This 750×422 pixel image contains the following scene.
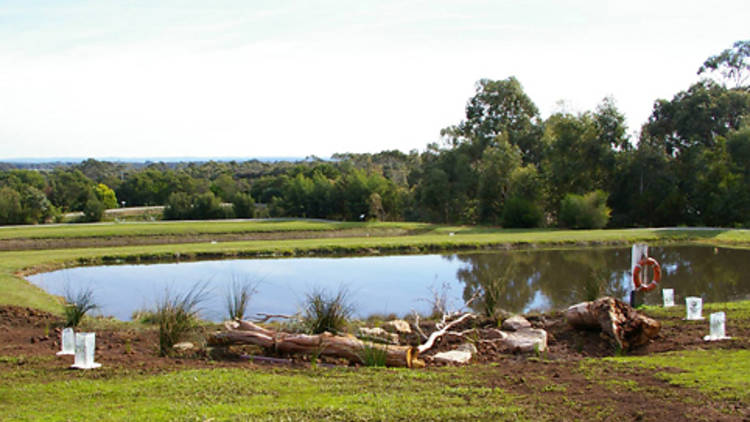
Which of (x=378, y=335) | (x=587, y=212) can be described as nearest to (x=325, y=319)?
(x=378, y=335)

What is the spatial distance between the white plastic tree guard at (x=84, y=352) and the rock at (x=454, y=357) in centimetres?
398

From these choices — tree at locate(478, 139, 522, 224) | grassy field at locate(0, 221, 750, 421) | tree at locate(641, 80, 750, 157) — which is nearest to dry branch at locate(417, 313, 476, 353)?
grassy field at locate(0, 221, 750, 421)

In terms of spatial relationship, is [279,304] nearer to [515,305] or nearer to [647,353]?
[515,305]

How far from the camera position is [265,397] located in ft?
18.8

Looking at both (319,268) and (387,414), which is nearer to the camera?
(387,414)

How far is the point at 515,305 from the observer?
1280 centimetres

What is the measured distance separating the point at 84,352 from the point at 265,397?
2.50 m

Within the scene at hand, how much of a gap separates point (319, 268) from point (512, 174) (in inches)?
839

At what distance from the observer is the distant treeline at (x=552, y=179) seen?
104 feet

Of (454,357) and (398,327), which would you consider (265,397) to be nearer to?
(454,357)

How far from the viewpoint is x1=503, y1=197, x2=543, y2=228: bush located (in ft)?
109

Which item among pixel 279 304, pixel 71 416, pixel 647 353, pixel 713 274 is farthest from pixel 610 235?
pixel 71 416

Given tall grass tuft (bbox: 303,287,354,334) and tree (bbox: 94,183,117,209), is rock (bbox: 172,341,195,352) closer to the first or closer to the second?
tall grass tuft (bbox: 303,287,354,334)

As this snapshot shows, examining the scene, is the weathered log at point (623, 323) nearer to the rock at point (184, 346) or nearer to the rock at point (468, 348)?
the rock at point (468, 348)
